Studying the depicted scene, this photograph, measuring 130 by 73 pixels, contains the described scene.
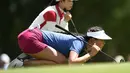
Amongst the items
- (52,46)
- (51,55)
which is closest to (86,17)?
(52,46)

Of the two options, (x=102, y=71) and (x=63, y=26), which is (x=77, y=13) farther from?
(x=102, y=71)

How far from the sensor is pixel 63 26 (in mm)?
9664

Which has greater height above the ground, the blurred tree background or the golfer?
the blurred tree background

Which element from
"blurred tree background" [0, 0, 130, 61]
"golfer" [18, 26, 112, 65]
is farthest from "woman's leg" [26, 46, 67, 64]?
"blurred tree background" [0, 0, 130, 61]

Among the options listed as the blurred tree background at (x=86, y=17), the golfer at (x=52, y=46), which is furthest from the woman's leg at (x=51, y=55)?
the blurred tree background at (x=86, y=17)

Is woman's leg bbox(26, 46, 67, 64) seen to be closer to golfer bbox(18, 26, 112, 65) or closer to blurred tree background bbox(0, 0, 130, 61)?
golfer bbox(18, 26, 112, 65)

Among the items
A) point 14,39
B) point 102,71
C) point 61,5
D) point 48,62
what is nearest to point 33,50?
point 48,62

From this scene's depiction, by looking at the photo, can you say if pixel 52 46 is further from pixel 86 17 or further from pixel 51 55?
pixel 86 17

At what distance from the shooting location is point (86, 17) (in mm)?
29562

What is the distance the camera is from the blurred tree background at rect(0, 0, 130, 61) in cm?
2869

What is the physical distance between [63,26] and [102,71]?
119 inches

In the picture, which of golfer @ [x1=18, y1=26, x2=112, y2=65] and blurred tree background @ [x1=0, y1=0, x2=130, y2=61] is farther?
blurred tree background @ [x1=0, y1=0, x2=130, y2=61]

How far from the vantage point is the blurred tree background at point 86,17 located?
28688 mm

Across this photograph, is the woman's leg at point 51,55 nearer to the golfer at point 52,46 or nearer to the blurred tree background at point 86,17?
the golfer at point 52,46
